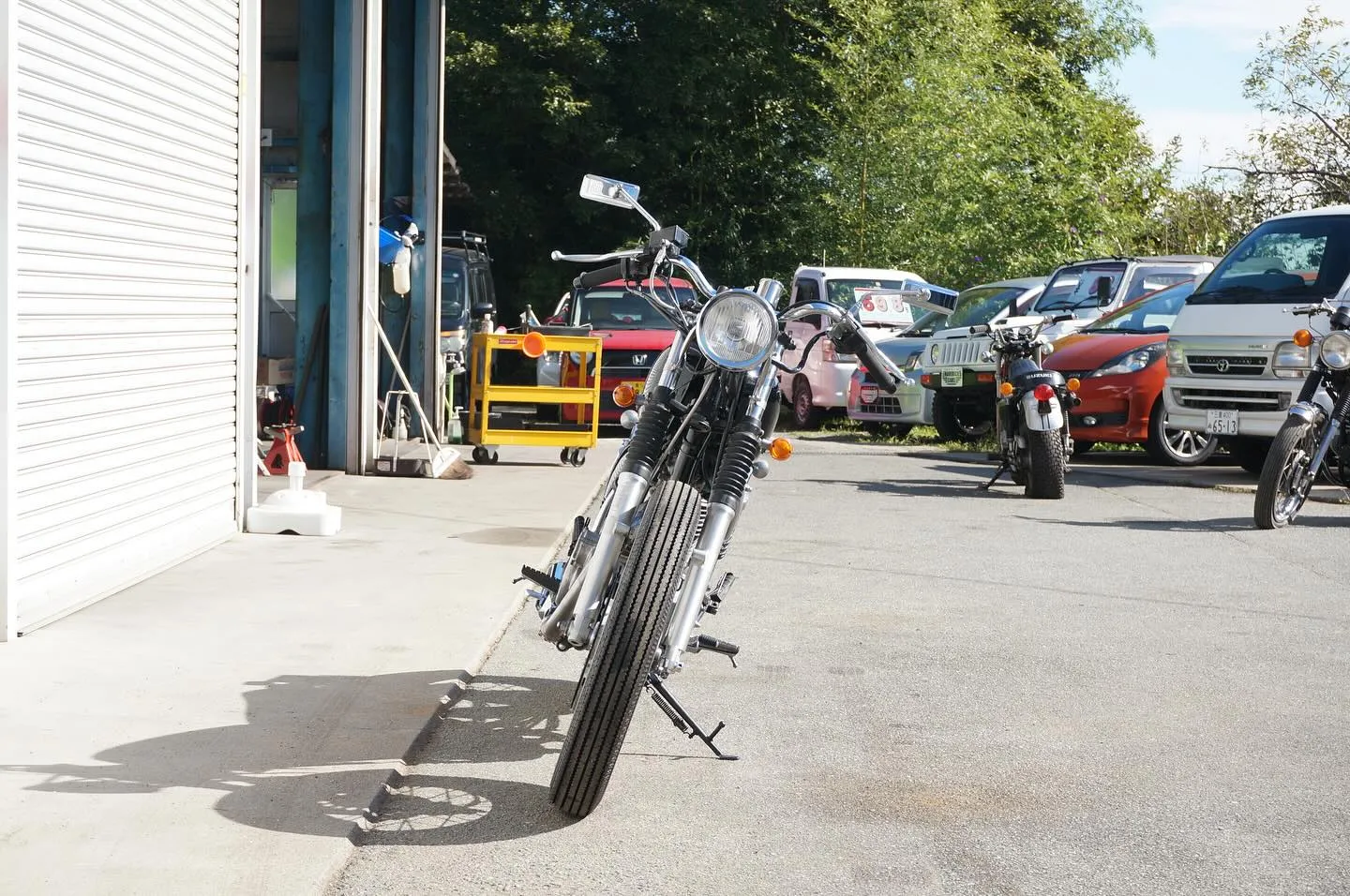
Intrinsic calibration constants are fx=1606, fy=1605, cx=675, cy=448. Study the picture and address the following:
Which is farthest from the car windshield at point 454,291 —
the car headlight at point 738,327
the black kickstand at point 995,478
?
the car headlight at point 738,327

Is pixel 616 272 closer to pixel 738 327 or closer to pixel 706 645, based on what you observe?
pixel 738 327

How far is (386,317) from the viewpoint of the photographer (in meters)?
16.2

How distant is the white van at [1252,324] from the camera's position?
40.5 feet

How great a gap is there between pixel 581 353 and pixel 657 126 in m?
18.8

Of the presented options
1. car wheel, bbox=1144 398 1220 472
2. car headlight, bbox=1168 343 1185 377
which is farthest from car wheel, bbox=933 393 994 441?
car headlight, bbox=1168 343 1185 377

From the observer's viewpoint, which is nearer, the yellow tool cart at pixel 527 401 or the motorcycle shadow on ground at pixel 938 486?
the motorcycle shadow on ground at pixel 938 486

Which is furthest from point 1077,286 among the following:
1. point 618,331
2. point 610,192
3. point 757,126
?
point 757,126

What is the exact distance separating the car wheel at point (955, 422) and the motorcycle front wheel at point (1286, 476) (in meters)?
6.93

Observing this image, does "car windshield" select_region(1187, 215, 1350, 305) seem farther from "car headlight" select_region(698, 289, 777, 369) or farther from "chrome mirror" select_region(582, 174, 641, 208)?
"car headlight" select_region(698, 289, 777, 369)

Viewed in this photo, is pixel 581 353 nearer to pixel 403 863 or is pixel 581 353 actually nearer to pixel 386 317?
pixel 386 317

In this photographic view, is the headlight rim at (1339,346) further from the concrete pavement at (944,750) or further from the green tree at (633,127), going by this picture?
the green tree at (633,127)

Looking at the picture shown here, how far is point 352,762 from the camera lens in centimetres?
450

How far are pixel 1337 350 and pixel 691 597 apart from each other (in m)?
7.32

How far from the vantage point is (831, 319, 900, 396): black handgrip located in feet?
15.2
